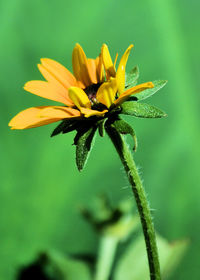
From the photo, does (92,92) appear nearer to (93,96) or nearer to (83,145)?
(93,96)

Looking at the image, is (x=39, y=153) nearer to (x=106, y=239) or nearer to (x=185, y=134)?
(x=106, y=239)

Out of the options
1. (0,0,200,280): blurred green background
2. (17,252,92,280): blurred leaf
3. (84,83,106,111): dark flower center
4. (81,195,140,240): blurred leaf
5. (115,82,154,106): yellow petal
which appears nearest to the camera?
(115,82,154,106): yellow petal

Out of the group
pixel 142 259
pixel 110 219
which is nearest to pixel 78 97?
pixel 110 219

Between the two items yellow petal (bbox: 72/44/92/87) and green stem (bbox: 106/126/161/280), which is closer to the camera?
green stem (bbox: 106/126/161/280)

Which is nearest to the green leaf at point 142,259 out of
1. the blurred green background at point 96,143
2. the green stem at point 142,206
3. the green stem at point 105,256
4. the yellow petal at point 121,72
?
the green stem at point 105,256

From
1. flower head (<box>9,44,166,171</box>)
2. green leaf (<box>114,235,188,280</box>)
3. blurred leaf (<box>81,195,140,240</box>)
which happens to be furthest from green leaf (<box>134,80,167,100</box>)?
green leaf (<box>114,235,188,280</box>)

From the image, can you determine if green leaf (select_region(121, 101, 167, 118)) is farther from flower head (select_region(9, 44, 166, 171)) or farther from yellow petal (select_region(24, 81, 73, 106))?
yellow petal (select_region(24, 81, 73, 106))

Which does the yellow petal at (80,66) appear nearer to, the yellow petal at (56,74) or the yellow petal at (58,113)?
the yellow petal at (56,74)
